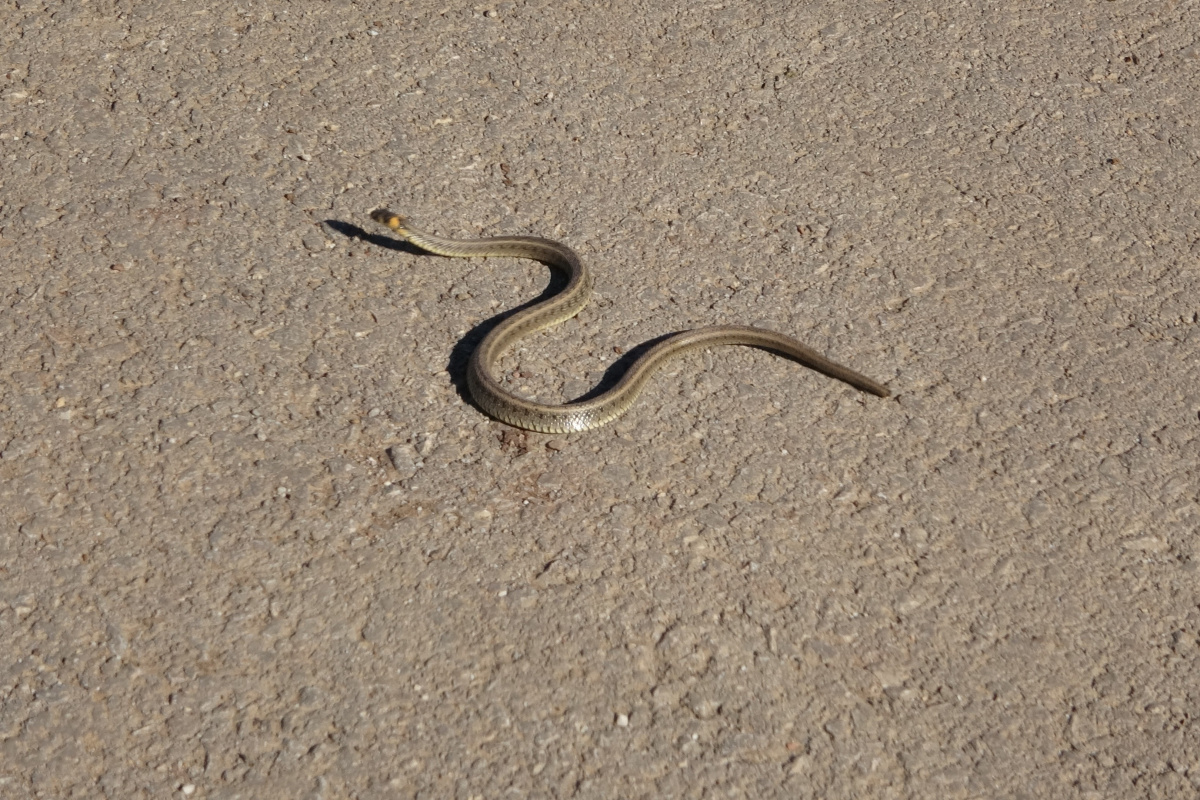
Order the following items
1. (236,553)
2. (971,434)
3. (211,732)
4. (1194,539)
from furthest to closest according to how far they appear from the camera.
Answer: (971,434) < (1194,539) < (236,553) < (211,732)

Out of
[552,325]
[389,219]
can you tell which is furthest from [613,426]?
[389,219]

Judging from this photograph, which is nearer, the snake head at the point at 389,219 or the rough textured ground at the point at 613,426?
the rough textured ground at the point at 613,426

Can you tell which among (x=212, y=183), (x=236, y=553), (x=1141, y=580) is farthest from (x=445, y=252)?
(x=1141, y=580)

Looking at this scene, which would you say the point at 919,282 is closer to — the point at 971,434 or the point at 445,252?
the point at 971,434

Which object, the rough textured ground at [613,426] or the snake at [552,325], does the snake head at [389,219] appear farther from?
the rough textured ground at [613,426]

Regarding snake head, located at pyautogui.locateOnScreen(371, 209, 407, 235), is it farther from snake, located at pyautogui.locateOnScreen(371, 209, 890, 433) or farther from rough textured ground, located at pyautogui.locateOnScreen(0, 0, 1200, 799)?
rough textured ground, located at pyautogui.locateOnScreen(0, 0, 1200, 799)

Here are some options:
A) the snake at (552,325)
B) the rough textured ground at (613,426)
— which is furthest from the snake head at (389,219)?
the rough textured ground at (613,426)
